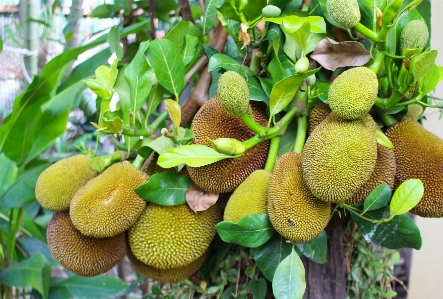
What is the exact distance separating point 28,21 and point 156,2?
443mm

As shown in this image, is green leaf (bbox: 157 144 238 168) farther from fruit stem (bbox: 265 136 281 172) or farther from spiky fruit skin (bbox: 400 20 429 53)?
spiky fruit skin (bbox: 400 20 429 53)

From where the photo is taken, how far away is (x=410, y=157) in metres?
0.50

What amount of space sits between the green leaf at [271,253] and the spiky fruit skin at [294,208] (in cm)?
6

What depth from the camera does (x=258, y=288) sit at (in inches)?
24.3

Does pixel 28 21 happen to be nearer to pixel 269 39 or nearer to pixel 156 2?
pixel 156 2

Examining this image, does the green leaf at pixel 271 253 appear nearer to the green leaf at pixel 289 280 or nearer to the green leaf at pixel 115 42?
the green leaf at pixel 289 280

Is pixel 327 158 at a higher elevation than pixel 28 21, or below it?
higher

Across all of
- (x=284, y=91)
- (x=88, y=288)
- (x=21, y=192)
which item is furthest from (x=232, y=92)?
(x=88, y=288)

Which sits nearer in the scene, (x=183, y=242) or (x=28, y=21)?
(x=183, y=242)

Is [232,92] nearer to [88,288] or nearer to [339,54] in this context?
[339,54]

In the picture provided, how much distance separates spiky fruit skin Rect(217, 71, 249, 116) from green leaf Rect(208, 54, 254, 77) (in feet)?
0.32

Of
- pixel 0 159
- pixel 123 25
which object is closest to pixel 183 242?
pixel 123 25

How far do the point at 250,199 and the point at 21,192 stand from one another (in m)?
0.72

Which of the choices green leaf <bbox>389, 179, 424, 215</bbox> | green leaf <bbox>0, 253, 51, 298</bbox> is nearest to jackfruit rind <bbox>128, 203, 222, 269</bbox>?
green leaf <bbox>389, 179, 424, 215</bbox>
